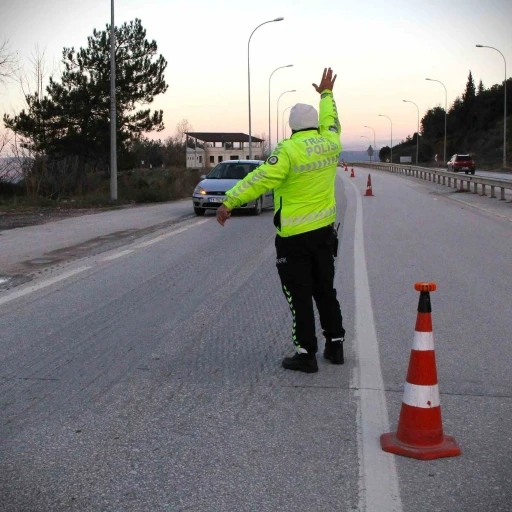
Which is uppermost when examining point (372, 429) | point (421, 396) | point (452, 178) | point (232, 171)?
point (452, 178)

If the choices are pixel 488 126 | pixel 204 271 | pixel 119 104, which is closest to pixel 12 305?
pixel 204 271

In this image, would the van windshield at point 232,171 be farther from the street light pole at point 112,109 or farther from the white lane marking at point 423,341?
the white lane marking at point 423,341

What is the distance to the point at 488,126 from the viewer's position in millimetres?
98375

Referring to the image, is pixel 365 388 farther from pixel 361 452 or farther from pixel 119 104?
pixel 119 104

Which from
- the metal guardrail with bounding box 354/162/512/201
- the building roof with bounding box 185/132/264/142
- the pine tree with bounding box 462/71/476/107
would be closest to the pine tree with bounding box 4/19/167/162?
the metal guardrail with bounding box 354/162/512/201

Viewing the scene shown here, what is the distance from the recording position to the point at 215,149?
130 meters

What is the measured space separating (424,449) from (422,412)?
7.4 inches

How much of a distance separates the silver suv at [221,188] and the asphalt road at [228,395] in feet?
30.6

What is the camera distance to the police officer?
518cm

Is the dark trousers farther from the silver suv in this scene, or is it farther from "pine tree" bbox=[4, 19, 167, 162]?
"pine tree" bbox=[4, 19, 167, 162]

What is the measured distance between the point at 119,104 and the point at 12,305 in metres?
36.2

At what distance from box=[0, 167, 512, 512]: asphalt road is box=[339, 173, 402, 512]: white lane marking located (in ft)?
0.04

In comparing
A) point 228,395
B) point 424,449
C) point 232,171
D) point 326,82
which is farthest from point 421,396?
point 232,171

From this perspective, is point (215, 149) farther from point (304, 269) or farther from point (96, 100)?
point (304, 269)
